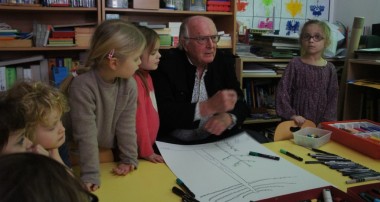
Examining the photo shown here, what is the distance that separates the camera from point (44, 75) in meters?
2.91

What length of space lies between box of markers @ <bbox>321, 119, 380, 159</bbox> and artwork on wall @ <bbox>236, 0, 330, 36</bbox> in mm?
2119

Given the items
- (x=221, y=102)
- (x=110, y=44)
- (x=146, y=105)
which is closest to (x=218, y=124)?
(x=221, y=102)

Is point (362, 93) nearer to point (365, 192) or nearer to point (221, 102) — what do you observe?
point (221, 102)

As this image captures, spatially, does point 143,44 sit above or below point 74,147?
above

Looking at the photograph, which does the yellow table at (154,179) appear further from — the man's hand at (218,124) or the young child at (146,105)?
the man's hand at (218,124)

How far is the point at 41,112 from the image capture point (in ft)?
3.29

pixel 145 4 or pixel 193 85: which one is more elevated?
pixel 145 4

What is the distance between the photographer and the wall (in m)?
3.29

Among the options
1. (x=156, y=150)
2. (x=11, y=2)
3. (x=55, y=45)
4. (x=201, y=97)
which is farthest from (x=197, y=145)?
(x=11, y=2)

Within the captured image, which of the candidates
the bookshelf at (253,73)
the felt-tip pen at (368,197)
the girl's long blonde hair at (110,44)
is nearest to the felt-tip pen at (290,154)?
the felt-tip pen at (368,197)

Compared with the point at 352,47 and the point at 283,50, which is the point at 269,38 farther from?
the point at 352,47

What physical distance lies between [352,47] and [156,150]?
7.76 feet

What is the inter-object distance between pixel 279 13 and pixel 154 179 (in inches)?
118

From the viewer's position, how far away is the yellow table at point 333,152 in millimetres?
1088
